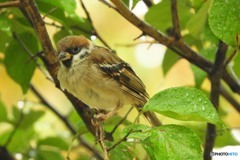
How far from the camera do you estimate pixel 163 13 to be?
66.6 inches

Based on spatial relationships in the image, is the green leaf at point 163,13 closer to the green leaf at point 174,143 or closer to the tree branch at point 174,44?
the tree branch at point 174,44

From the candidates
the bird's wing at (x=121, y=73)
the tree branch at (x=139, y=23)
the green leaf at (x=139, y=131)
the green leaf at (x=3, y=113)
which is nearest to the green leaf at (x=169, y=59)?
the bird's wing at (x=121, y=73)

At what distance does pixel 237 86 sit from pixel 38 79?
206 cm

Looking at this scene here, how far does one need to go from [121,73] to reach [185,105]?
0.81 metres

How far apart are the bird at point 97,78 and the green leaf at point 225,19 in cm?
73

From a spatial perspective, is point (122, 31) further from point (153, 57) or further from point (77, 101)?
point (77, 101)

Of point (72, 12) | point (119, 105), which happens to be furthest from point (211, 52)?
point (72, 12)

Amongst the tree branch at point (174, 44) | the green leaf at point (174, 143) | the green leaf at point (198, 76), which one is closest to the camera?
the green leaf at point (174, 143)

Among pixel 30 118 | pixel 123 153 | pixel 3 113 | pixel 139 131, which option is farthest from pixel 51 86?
pixel 139 131

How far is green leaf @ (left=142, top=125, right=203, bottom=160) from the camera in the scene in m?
1.02

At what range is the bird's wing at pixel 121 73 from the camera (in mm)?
1820

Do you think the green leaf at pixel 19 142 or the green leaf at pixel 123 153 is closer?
the green leaf at pixel 123 153

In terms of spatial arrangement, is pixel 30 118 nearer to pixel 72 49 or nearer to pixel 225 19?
pixel 72 49

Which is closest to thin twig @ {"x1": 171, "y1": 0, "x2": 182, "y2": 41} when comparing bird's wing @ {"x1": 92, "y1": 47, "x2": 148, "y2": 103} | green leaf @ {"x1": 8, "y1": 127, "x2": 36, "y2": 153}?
bird's wing @ {"x1": 92, "y1": 47, "x2": 148, "y2": 103}
